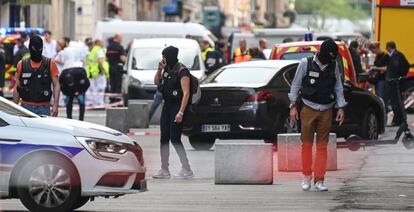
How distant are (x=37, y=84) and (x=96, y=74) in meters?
18.9

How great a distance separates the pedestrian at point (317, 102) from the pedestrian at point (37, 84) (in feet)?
10.3

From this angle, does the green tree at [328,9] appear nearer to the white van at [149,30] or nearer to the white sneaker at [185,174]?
the white van at [149,30]

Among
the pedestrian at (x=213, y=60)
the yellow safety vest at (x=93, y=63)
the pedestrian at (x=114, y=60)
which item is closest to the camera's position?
the pedestrian at (x=213, y=60)

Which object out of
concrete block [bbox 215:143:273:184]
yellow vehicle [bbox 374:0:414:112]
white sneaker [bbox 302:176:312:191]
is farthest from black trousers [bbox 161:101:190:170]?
yellow vehicle [bbox 374:0:414:112]

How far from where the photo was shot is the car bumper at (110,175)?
1273cm

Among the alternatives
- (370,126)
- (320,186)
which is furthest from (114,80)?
(320,186)

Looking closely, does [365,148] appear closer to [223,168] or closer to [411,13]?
[223,168]

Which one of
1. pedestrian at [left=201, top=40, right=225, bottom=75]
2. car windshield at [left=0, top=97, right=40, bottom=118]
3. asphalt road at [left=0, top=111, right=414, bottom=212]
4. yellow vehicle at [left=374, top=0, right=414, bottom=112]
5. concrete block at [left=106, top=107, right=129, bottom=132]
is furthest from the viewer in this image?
pedestrian at [left=201, top=40, right=225, bottom=75]

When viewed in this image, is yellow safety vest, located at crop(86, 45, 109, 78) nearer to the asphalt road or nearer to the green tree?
the asphalt road

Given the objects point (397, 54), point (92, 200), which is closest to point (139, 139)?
point (397, 54)

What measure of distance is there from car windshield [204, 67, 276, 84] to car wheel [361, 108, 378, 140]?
1873mm

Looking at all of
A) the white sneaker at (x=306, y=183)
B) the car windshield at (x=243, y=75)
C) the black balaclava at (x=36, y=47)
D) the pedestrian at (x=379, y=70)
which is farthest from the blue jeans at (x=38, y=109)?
the pedestrian at (x=379, y=70)

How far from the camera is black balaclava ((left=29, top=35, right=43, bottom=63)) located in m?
16.5

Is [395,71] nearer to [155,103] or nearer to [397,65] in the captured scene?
[397,65]
